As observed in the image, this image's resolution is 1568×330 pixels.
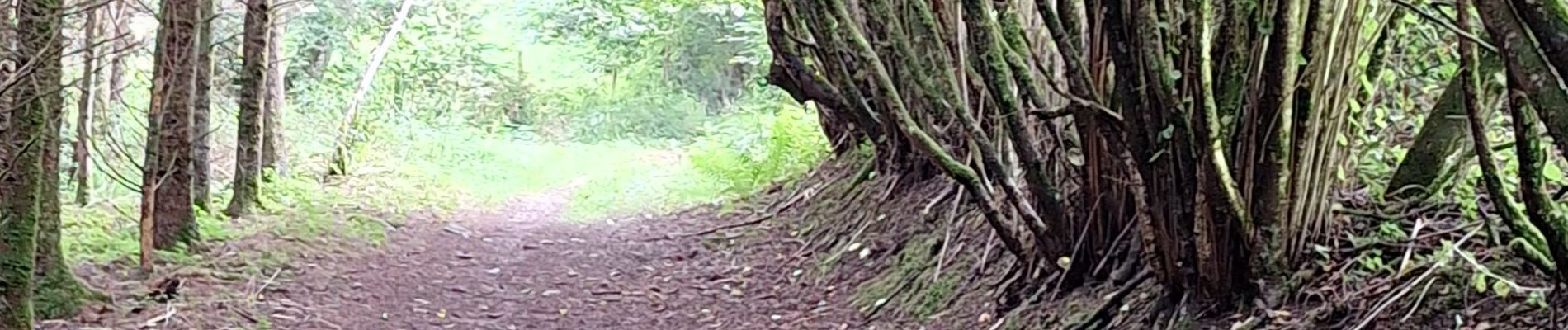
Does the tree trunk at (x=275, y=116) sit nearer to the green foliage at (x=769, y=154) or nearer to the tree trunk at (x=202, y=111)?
the tree trunk at (x=202, y=111)

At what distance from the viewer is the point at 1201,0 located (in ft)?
11.7

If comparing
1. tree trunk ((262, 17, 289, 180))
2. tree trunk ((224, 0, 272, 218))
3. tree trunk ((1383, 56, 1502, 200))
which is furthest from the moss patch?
tree trunk ((262, 17, 289, 180))

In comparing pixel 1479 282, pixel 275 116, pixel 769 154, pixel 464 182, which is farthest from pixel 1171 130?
pixel 464 182

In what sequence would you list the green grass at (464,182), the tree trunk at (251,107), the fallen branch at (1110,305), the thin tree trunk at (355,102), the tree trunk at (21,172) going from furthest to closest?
1. the thin tree trunk at (355,102)
2. the tree trunk at (251,107)
3. the green grass at (464,182)
4. the tree trunk at (21,172)
5. the fallen branch at (1110,305)

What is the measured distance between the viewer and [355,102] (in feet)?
48.5

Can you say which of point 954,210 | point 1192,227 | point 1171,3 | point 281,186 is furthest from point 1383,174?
point 281,186

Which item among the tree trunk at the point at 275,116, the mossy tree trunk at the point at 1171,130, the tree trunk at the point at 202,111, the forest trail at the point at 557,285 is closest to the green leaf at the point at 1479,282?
the mossy tree trunk at the point at 1171,130

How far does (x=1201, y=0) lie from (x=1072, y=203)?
4.67 ft

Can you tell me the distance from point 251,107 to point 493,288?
272cm

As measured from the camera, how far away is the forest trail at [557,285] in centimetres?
661

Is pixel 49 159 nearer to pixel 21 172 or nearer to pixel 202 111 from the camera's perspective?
pixel 21 172

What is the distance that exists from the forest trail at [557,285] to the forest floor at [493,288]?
1 centimetres

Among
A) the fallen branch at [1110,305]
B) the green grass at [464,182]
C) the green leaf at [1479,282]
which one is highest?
the green leaf at [1479,282]

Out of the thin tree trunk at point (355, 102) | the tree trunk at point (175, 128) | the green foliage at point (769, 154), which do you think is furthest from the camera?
the thin tree trunk at point (355, 102)
